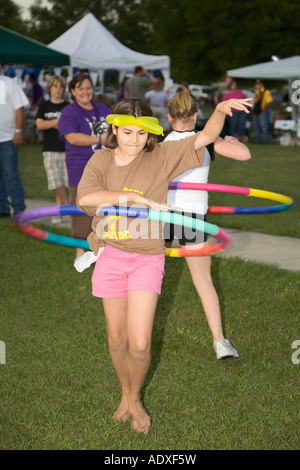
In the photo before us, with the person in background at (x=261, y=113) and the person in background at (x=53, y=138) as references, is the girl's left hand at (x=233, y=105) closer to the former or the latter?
the person in background at (x=53, y=138)

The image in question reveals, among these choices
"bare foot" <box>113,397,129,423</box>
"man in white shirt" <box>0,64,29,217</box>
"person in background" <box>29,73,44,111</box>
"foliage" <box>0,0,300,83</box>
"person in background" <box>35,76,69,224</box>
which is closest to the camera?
"bare foot" <box>113,397,129,423</box>

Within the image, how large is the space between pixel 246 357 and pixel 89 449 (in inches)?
68.3

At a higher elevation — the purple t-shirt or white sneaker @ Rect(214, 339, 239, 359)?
the purple t-shirt

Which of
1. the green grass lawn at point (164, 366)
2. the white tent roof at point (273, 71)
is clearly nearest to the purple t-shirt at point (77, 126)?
the green grass lawn at point (164, 366)

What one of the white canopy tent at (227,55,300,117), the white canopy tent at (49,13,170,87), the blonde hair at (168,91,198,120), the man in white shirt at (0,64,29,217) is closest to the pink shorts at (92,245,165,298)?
the blonde hair at (168,91,198,120)

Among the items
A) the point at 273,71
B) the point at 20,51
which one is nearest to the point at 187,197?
the point at 20,51

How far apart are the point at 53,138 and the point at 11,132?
87cm

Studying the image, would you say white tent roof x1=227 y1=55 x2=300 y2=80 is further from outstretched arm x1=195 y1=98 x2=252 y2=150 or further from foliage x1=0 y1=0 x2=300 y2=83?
outstretched arm x1=195 y1=98 x2=252 y2=150

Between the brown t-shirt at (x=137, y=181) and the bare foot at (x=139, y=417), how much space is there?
0.98 m

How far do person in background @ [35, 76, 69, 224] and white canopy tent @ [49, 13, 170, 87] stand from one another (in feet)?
46.4

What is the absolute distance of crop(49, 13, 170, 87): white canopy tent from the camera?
76.5ft

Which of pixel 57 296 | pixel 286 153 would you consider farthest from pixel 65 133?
pixel 286 153
